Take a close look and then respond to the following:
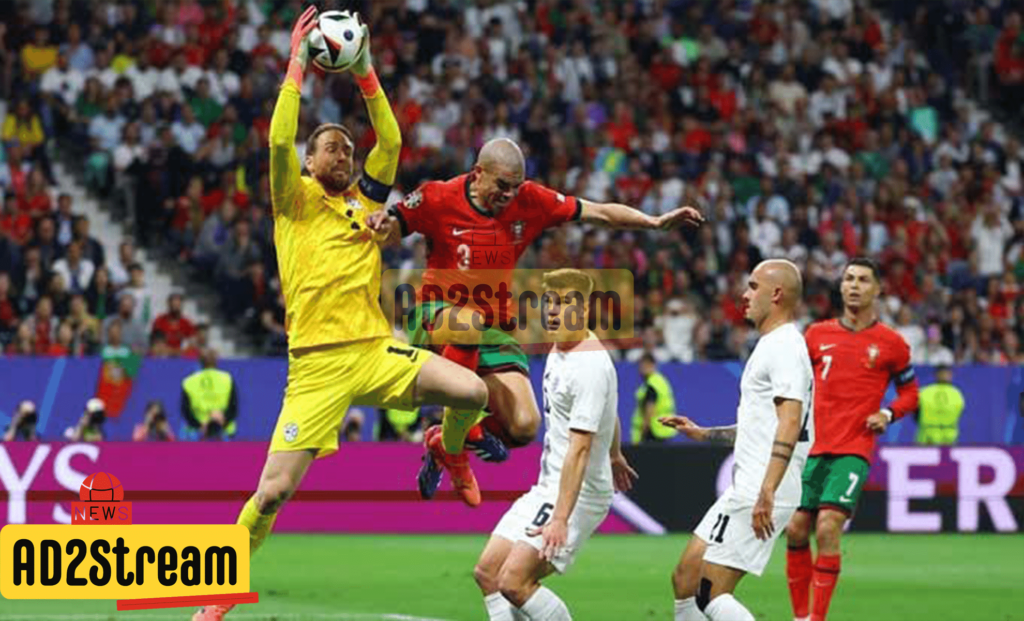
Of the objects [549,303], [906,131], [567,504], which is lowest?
[567,504]

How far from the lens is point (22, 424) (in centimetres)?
2189

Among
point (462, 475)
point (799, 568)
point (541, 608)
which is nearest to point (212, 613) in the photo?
point (541, 608)

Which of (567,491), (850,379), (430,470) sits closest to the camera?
(567,491)

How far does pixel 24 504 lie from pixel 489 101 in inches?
378

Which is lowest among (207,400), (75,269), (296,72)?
(207,400)

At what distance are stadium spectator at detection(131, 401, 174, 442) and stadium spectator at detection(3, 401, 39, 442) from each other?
1.11 metres

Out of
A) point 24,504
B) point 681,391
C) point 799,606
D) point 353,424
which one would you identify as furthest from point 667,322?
point 799,606

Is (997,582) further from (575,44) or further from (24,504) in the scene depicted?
(575,44)

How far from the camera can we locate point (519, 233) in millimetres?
12805

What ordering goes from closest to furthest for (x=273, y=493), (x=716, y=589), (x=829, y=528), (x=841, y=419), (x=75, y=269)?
(x=716, y=589)
(x=273, y=493)
(x=829, y=528)
(x=841, y=419)
(x=75, y=269)

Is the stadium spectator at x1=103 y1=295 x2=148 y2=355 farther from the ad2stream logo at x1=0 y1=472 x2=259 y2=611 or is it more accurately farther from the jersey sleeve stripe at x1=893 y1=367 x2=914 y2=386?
the jersey sleeve stripe at x1=893 y1=367 x2=914 y2=386

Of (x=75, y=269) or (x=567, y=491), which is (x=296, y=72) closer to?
(x=567, y=491)

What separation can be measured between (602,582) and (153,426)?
679cm

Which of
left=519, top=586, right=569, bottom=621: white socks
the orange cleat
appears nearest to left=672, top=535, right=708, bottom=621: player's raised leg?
left=519, top=586, right=569, bottom=621: white socks
